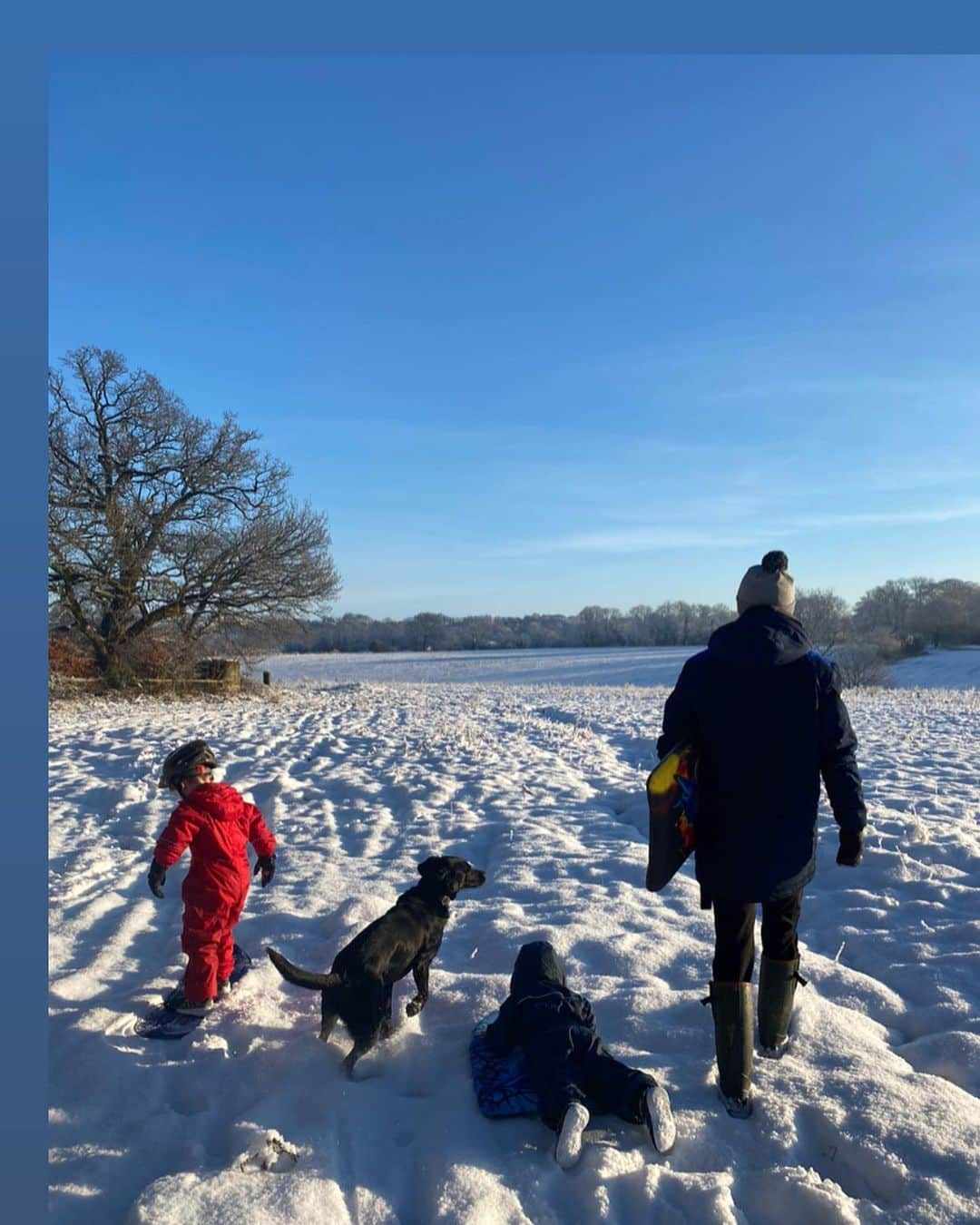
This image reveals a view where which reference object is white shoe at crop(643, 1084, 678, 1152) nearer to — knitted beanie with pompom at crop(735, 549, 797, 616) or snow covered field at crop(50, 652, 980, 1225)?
snow covered field at crop(50, 652, 980, 1225)

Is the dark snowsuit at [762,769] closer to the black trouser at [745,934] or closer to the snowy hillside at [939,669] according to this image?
the black trouser at [745,934]

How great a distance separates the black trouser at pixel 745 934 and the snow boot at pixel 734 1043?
58mm

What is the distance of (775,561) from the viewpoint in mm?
3664

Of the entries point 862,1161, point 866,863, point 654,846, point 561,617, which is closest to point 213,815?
point 654,846

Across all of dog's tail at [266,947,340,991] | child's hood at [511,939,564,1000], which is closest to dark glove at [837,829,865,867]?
child's hood at [511,939,564,1000]

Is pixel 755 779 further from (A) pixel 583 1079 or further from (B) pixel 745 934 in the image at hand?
(A) pixel 583 1079

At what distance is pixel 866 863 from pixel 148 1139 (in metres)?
5.32

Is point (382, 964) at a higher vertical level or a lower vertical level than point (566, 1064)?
higher

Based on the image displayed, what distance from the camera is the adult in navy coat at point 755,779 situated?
11.1 feet

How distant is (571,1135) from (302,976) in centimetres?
124

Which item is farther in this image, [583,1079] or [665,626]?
[665,626]

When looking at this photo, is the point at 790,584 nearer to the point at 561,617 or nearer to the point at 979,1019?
the point at 979,1019

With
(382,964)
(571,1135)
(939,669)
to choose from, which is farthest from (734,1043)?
(939,669)

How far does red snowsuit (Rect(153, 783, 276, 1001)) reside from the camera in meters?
4.11
